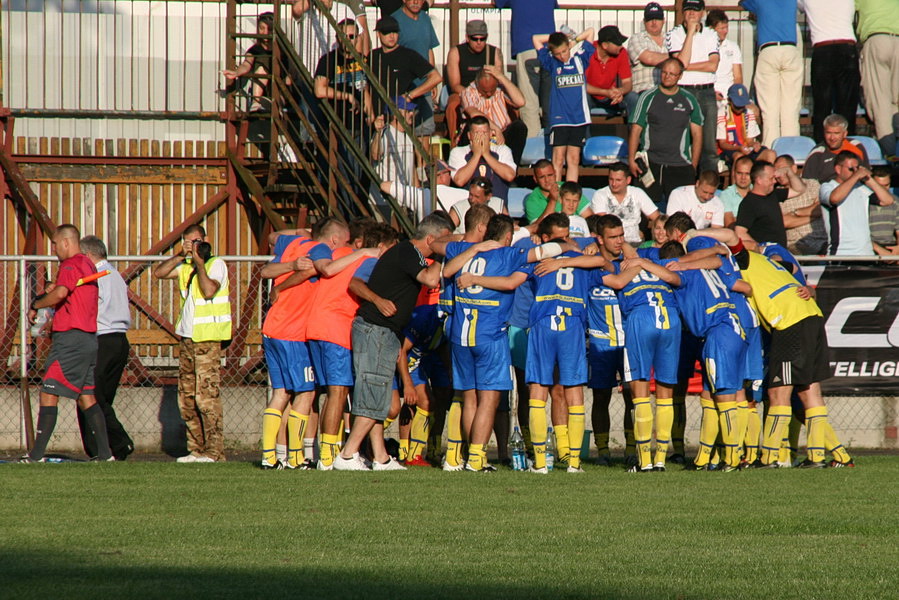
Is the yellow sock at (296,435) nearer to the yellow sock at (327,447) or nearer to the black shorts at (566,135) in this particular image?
the yellow sock at (327,447)

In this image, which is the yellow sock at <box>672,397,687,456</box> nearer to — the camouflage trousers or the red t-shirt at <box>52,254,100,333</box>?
the camouflage trousers

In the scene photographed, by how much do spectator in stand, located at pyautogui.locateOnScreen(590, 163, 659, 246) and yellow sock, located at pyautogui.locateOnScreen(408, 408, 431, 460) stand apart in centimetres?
376

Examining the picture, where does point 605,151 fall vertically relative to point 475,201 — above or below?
above

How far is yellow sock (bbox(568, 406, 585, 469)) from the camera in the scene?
35.5 ft

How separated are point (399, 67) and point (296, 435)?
20.3 ft

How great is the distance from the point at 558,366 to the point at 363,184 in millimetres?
5081

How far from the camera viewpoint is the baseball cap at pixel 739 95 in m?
16.3

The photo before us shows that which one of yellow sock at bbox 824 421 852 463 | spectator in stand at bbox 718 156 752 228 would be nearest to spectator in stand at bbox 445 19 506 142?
spectator in stand at bbox 718 156 752 228

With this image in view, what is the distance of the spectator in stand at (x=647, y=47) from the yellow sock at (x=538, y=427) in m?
7.47

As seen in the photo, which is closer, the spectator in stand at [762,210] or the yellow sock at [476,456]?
the yellow sock at [476,456]

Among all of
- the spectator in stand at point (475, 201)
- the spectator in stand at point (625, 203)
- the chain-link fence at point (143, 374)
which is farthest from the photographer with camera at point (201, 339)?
the spectator in stand at point (625, 203)

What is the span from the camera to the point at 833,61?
54.7 feet

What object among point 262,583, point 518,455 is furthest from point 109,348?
point 262,583

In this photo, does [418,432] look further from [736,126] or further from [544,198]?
[736,126]
